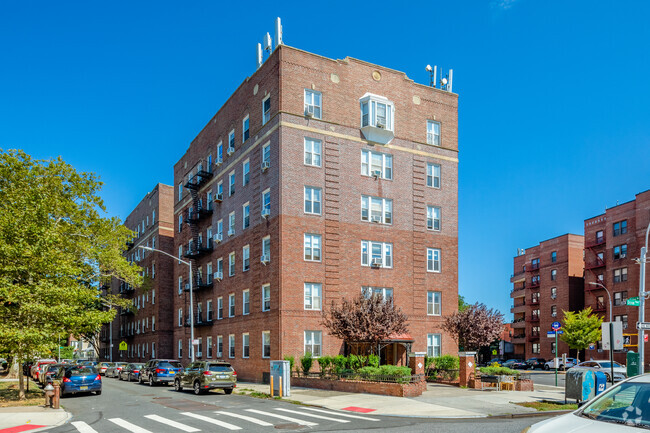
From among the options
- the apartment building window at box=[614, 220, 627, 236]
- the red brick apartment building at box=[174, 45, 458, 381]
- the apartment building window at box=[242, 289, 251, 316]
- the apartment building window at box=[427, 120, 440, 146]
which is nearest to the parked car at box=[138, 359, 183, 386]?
the red brick apartment building at box=[174, 45, 458, 381]

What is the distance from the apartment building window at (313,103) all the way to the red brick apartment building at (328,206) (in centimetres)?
8

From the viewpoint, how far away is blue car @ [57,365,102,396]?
28998mm

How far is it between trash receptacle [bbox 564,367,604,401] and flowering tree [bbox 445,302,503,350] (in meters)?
14.2

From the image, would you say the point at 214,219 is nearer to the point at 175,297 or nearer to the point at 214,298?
the point at 214,298

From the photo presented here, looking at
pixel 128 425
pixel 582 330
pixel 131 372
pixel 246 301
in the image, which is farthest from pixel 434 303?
pixel 582 330

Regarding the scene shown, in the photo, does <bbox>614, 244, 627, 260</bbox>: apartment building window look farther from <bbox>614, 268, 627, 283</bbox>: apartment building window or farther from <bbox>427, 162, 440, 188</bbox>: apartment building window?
<bbox>427, 162, 440, 188</bbox>: apartment building window

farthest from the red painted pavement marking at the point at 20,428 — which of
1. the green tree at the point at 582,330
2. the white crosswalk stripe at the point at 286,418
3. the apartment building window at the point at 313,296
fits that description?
the green tree at the point at 582,330

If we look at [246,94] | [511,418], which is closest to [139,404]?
[511,418]

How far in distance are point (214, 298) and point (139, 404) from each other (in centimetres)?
2251

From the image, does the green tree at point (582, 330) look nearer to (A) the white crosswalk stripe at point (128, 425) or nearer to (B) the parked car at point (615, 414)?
(A) the white crosswalk stripe at point (128, 425)

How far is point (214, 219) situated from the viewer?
4772 cm

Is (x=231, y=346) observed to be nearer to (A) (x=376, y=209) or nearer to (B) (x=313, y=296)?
(B) (x=313, y=296)

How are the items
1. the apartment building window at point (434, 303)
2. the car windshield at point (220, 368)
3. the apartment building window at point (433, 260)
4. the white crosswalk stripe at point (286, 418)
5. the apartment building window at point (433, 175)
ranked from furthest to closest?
the apartment building window at point (433, 175), the apartment building window at point (433, 260), the apartment building window at point (434, 303), the car windshield at point (220, 368), the white crosswalk stripe at point (286, 418)

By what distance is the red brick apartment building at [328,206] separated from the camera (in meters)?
36.8
